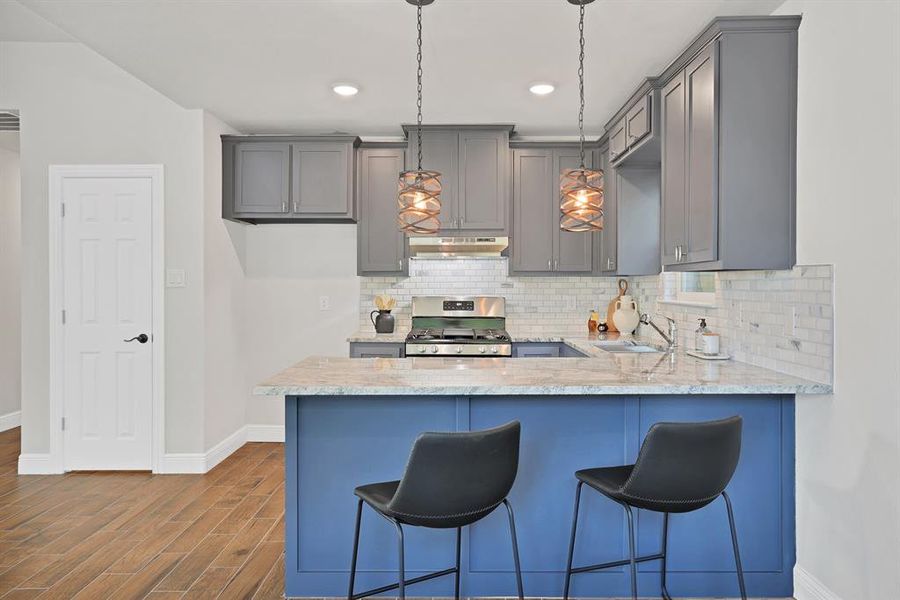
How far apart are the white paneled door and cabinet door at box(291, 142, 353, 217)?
3.95 ft

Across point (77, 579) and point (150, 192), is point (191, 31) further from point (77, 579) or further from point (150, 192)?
point (77, 579)

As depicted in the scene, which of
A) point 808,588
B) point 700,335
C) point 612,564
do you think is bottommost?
point 808,588

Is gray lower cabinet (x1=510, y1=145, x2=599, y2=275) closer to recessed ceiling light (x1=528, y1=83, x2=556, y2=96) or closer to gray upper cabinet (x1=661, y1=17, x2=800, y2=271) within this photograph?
recessed ceiling light (x1=528, y1=83, x2=556, y2=96)

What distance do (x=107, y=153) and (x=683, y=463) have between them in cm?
432

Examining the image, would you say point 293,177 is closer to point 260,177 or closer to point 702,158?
point 260,177

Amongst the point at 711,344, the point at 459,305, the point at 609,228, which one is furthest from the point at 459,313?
the point at 711,344

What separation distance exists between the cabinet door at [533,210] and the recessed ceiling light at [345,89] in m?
1.56

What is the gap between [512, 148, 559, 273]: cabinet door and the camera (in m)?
5.00

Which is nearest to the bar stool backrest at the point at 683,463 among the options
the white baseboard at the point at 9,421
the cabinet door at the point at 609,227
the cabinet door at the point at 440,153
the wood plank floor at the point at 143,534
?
the wood plank floor at the point at 143,534

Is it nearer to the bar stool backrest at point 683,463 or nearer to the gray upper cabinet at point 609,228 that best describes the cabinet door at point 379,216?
the gray upper cabinet at point 609,228

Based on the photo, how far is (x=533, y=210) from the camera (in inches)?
198

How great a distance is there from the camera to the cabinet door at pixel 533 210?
16.4 feet

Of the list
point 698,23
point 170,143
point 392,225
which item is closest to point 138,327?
point 170,143

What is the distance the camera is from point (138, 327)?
175 inches
